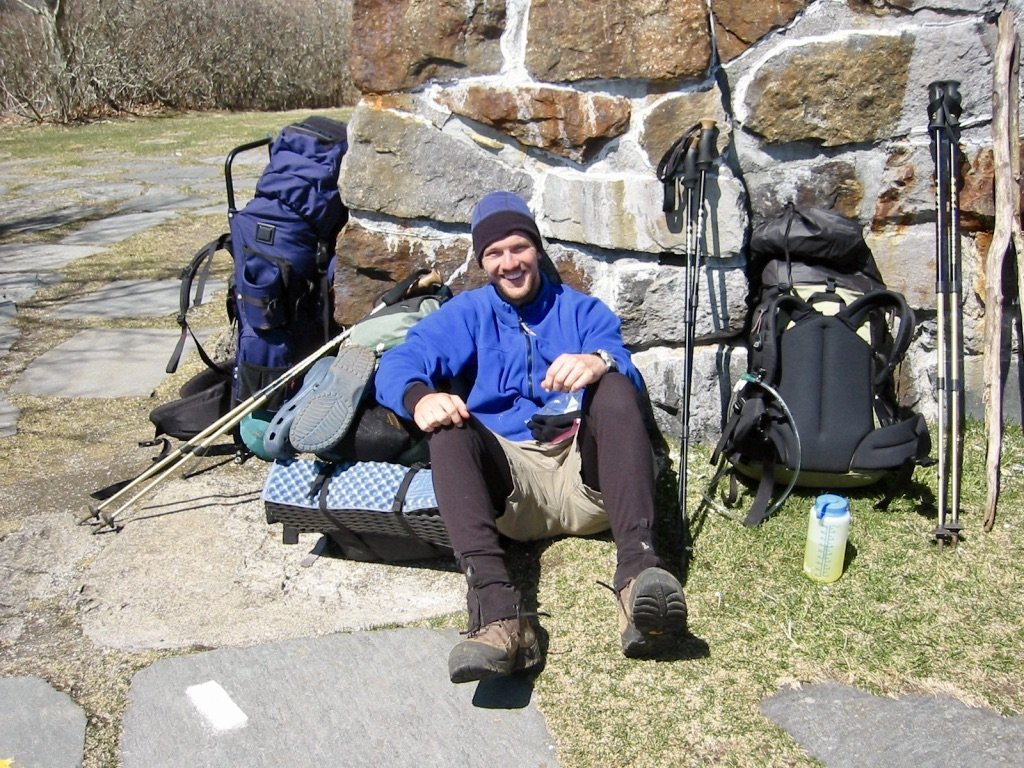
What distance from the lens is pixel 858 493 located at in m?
3.35

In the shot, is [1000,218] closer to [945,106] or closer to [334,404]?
[945,106]

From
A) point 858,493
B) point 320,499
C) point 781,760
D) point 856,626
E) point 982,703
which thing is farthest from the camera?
point 858,493

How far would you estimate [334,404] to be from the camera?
321cm

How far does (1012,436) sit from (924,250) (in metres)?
0.71

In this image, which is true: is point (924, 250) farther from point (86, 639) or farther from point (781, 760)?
point (86, 639)

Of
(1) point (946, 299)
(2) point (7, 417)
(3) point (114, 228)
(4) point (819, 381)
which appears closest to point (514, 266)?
(4) point (819, 381)

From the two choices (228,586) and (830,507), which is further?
(228,586)

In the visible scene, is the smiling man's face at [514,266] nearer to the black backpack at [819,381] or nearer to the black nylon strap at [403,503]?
the black nylon strap at [403,503]

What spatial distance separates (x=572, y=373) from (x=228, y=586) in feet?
3.86

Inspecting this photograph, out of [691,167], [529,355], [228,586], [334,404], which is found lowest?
[228,586]

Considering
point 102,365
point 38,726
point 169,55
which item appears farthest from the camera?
point 169,55

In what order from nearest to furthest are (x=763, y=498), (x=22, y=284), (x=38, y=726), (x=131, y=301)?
1. (x=38, y=726)
2. (x=763, y=498)
3. (x=131, y=301)
4. (x=22, y=284)

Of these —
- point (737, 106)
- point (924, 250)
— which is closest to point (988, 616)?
point (924, 250)

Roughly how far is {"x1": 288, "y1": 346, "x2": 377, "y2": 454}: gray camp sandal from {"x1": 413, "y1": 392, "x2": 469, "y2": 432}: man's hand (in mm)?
367
